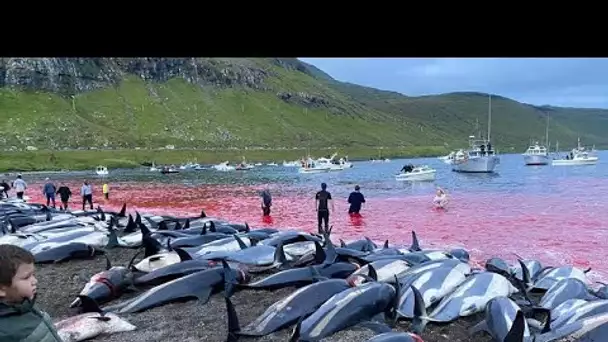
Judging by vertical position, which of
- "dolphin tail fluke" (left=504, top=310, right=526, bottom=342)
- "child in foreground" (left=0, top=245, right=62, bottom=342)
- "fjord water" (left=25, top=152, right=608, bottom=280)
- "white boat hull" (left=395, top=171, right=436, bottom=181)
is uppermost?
"child in foreground" (left=0, top=245, right=62, bottom=342)

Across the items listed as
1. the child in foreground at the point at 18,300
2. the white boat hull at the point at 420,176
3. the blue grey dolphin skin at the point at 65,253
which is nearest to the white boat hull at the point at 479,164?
the white boat hull at the point at 420,176

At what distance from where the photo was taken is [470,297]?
11.7m

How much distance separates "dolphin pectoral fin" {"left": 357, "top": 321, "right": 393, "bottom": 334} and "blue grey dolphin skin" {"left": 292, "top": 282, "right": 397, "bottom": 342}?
0.17m

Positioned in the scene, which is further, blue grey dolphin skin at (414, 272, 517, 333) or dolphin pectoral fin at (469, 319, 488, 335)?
blue grey dolphin skin at (414, 272, 517, 333)

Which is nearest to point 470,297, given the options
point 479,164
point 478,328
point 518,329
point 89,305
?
point 478,328

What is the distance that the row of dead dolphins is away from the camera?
10.0m

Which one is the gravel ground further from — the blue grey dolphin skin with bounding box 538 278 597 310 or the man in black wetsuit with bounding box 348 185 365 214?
the man in black wetsuit with bounding box 348 185 365 214

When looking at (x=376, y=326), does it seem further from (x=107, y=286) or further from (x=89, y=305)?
(x=107, y=286)

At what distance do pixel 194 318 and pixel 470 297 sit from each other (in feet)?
17.9

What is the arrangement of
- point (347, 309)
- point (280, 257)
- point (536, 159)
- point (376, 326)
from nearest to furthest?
point (376, 326) < point (347, 309) < point (280, 257) < point (536, 159)

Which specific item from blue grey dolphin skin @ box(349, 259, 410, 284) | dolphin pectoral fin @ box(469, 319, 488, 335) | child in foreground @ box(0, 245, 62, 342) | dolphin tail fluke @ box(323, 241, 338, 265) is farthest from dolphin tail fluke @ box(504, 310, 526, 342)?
dolphin tail fluke @ box(323, 241, 338, 265)

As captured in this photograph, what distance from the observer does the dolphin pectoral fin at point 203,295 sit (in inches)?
484

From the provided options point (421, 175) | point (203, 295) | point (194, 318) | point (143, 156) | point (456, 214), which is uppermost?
point (203, 295)

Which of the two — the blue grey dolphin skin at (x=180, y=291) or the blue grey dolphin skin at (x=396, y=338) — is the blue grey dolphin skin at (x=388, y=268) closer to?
the blue grey dolphin skin at (x=180, y=291)
